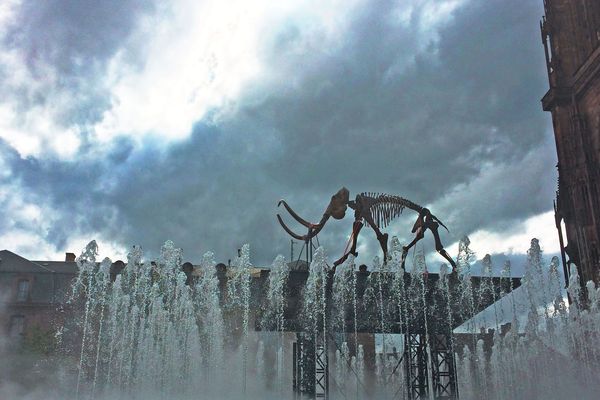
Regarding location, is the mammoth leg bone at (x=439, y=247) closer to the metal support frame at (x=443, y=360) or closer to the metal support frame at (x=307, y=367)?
the metal support frame at (x=443, y=360)

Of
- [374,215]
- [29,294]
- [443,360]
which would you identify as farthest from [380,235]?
[29,294]

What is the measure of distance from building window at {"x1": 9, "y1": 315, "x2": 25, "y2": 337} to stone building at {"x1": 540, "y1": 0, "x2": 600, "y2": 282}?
1236 inches

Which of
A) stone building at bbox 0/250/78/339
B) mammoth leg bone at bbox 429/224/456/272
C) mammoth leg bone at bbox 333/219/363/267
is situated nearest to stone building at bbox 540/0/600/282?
mammoth leg bone at bbox 429/224/456/272

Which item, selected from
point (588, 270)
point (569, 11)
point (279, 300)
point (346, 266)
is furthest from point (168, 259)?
point (569, 11)

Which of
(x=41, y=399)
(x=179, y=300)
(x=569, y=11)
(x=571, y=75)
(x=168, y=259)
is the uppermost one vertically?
(x=569, y=11)

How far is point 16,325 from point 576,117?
113ft

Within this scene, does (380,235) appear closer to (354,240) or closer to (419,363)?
(354,240)

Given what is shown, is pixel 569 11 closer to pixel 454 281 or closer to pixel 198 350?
pixel 454 281

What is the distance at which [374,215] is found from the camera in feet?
69.0

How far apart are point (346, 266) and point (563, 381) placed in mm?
10550

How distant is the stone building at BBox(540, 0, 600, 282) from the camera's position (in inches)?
1181

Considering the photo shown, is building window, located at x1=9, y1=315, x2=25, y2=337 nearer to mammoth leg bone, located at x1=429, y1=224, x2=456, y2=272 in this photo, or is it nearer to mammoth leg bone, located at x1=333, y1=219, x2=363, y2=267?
mammoth leg bone, located at x1=333, y1=219, x2=363, y2=267

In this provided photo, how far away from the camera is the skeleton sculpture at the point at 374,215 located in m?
20.1

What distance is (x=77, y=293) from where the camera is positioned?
3381 centimetres
